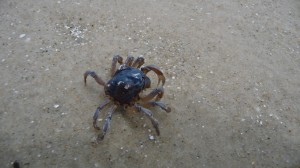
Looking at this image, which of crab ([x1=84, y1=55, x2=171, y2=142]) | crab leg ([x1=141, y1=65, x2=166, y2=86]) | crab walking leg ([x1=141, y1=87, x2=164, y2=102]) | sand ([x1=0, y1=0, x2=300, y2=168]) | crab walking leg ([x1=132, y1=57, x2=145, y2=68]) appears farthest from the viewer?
crab walking leg ([x1=132, y1=57, x2=145, y2=68])

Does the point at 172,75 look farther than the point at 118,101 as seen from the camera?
Yes

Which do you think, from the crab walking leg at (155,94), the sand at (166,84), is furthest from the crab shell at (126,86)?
the sand at (166,84)

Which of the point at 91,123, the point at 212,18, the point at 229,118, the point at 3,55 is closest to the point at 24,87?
the point at 3,55

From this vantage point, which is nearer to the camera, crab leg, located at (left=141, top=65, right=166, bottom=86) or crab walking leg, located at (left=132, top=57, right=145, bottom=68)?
crab leg, located at (left=141, top=65, right=166, bottom=86)

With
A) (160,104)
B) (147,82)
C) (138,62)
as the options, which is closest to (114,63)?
(138,62)

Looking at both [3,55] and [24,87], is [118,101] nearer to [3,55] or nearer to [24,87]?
[24,87]

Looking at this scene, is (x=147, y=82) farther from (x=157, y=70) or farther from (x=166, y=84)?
(x=166, y=84)

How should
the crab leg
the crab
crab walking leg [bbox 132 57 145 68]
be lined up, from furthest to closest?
crab walking leg [bbox 132 57 145 68] → the crab leg → the crab

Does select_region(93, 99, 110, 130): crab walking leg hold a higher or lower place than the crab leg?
lower

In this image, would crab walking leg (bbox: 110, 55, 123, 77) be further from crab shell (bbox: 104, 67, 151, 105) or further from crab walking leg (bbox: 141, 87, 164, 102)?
crab walking leg (bbox: 141, 87, 164, 102)

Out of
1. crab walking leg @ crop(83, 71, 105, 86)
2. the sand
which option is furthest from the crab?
the sand

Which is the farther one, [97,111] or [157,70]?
[157,70]
